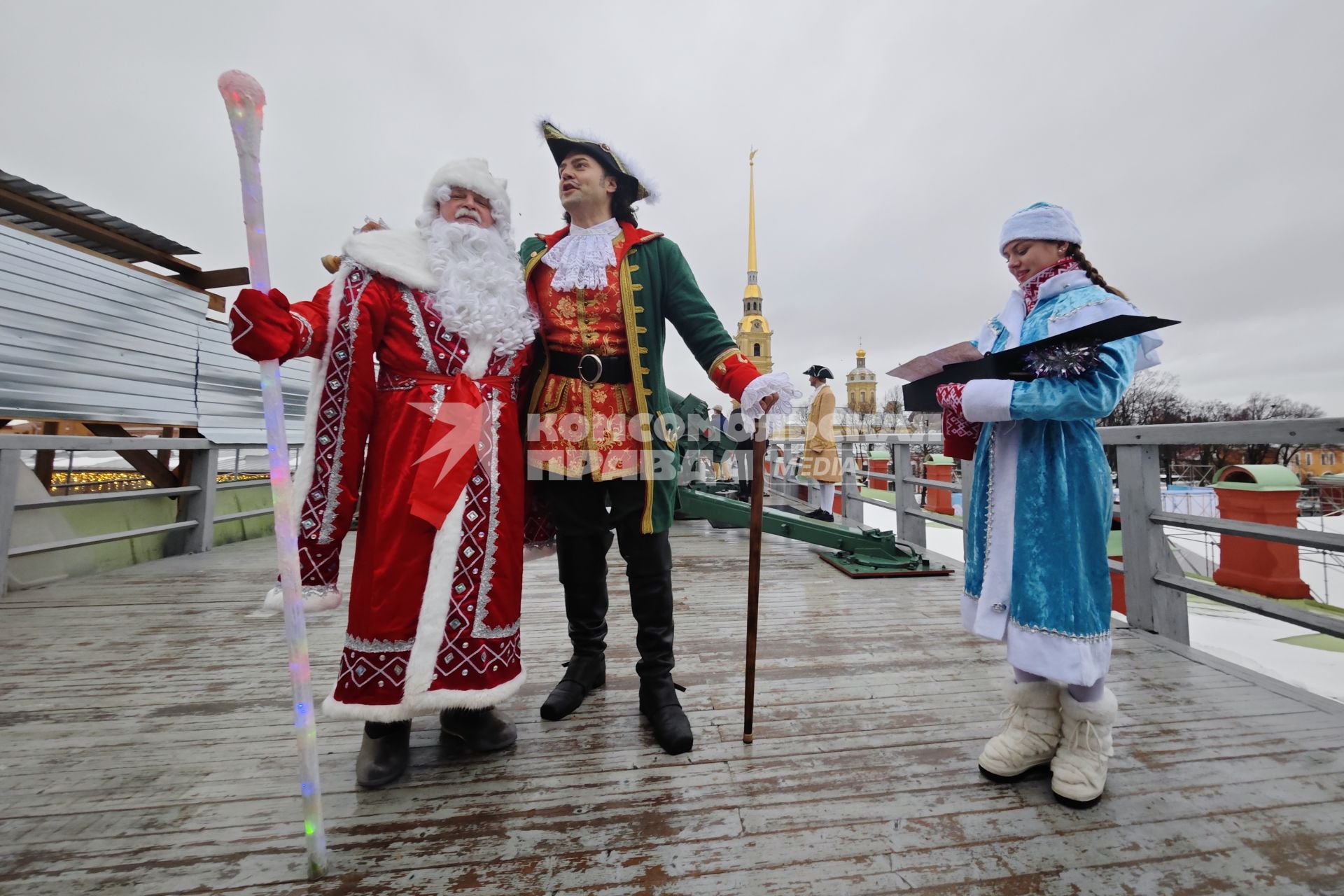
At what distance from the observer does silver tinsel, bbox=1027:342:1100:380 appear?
1247mm

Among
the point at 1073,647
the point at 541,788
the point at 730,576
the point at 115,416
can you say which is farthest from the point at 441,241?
the point at 115,416

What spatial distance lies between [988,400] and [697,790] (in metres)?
1.20

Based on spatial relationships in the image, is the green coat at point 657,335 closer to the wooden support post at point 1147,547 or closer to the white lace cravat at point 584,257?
the white lace cravat at point 584,257

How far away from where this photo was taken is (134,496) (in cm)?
387

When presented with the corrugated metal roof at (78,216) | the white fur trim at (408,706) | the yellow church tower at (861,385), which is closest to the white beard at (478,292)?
the white fur trim at (408,706)

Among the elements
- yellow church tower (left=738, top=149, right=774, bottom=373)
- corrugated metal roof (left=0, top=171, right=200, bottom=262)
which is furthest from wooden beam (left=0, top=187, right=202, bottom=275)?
yellow church tower (left=738, top=149, right=774, bottom=373)

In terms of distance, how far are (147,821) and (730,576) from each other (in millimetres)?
2786

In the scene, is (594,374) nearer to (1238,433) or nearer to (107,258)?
(1238,433)

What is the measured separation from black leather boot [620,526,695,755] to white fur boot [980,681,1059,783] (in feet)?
2.78

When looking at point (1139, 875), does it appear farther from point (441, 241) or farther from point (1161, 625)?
point (441, 241)

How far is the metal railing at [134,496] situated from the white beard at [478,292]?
11.2 ft

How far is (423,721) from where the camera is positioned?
176 centimetres

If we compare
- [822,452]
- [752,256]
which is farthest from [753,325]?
[822,452]

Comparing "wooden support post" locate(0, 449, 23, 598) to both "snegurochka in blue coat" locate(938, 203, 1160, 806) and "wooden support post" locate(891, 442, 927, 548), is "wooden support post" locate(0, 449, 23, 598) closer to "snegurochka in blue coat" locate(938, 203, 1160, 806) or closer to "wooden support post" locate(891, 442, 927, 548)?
"snegurochka in blue coat" locate(938, 203, 1160, 806)
